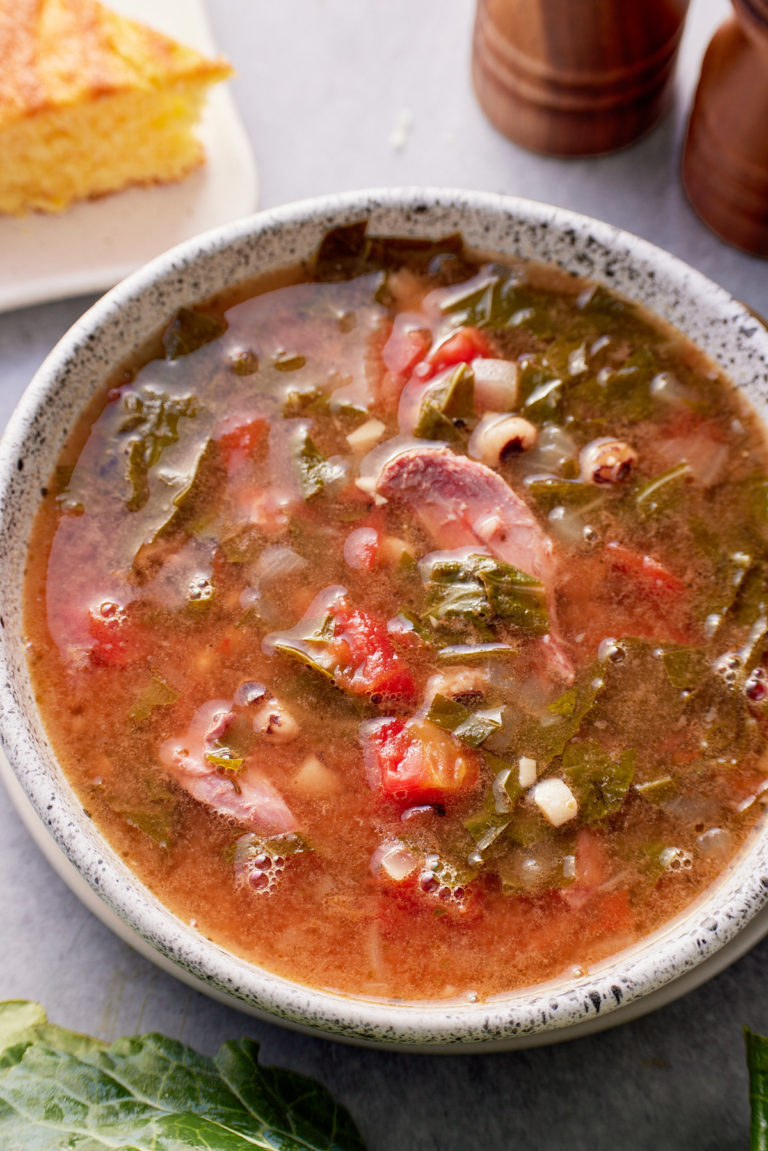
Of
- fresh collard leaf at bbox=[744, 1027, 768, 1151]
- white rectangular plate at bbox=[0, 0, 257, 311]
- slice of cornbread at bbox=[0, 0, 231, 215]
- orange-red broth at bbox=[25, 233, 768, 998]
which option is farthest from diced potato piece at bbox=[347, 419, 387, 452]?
fresh collard leaf at bbox=[744, 1027, 768, 1151]

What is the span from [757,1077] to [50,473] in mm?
1962

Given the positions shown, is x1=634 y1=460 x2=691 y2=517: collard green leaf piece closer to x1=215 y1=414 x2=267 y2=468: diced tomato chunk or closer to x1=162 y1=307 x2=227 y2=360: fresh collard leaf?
x1=215 y1=414 x2=267 y2=468: diced tomato chunk

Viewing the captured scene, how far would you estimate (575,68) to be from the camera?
9.31 ft

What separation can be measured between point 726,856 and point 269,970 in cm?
93

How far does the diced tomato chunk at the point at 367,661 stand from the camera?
218 centimetres

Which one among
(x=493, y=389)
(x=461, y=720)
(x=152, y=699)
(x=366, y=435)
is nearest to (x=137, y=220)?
(x=366, y=435)

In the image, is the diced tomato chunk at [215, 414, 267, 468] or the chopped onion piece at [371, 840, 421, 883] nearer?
the chopped onion piece at [371, 840, 421, 883]

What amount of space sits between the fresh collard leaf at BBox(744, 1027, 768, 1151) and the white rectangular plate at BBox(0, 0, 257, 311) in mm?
2422

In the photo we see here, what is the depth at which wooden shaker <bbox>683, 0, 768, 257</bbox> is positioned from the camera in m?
2.68

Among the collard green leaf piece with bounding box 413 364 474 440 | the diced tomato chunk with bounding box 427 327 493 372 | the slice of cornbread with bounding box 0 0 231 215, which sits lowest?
the collard green leaf piece with bounding box 413 364 474 440

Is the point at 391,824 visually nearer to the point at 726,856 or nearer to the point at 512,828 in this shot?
the point at 512,828

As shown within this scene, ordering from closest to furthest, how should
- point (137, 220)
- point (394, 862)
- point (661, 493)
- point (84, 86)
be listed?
point (394, 862) → point (661, 493) → point (84, 86) → point (137, 220)

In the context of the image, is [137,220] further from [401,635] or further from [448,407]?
[401,635]

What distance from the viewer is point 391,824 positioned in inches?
83.1
